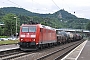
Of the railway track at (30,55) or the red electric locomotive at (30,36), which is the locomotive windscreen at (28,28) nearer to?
the red electric locomotive at (30,36)

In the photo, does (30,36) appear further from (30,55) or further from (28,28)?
(30,55)

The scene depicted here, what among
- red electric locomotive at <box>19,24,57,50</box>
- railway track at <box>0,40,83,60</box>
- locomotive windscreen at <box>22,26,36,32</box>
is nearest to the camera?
railway track at <box>0,40,83,60</box>

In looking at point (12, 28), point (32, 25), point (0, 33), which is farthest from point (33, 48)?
point (0, 33)

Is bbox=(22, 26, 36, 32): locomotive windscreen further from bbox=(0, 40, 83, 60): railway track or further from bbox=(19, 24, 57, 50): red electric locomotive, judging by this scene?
bbox=(0, 40, 83, 60): railway track

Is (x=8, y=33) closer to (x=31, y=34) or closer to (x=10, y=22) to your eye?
(x=10, y=22)

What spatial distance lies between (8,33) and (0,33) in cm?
620

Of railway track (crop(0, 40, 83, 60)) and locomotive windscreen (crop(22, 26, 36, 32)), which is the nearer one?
railway track (crop(0, 40, 83, 60))

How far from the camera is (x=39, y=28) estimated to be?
3133cm

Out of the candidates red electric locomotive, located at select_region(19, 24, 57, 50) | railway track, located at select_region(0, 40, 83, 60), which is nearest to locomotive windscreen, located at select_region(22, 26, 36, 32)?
red electric locomotive, located at select_region(19, 24, 57, 50)

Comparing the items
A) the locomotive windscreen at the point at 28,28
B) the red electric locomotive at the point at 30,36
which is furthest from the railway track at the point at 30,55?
the locomotive windscreen at the point at 28,28

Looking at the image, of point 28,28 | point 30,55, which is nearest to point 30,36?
point 28,28

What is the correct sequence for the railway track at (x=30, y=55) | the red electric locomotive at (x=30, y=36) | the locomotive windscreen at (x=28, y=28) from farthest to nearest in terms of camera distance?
1. the locomotive windscreen at (x=28, y=28)
2. the red electric locomotive at (x=30, y=36)
3. the railway track at (x=30, y=55)

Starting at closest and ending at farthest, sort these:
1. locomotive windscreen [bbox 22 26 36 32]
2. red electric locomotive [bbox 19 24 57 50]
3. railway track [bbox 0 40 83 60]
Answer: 1. railway track [bbox 0 40 83 60]
2. red electric locomotive [bbox 19 24 57 50]
3. locomotive windscreen [bbox 22 26 36 32]

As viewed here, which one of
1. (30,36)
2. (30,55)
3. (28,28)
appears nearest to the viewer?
(30,55)
